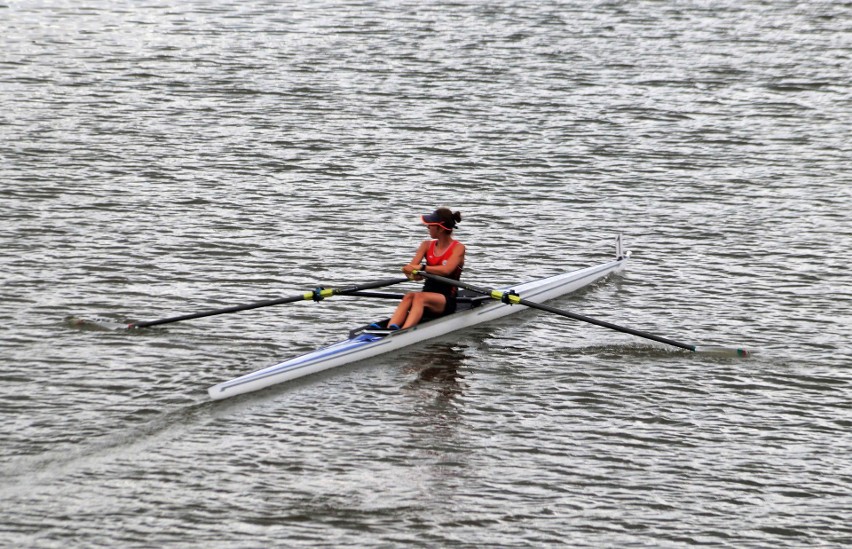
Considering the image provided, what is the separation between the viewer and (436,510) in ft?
48.0

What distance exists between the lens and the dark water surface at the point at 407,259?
14.9 metres

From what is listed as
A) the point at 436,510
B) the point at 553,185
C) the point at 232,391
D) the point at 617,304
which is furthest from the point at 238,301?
the point at 553,185

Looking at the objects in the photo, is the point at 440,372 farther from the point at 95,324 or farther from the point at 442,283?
the point at 95,324

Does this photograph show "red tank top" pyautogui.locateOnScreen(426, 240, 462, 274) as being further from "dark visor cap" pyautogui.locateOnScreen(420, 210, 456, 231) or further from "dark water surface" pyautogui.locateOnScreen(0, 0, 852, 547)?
"dark water surface" pyautogui.locateOnScreen(0, 0, 852, 547)

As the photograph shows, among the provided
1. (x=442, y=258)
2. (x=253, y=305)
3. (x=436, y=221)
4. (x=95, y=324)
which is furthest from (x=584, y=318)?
(x=95, y=324)

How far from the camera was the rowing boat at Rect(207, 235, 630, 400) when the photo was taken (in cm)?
1769

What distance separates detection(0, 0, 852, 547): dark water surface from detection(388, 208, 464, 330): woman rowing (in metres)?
0.62

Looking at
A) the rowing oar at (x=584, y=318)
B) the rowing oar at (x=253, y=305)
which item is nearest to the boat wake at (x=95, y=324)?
the rowing oar at (x=253, y=305)

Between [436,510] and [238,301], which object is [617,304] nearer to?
[238,301]

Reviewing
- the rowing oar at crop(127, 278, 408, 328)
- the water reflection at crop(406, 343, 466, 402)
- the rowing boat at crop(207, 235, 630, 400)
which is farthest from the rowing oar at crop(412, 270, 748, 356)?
the rowing oar at crop(127, 278, 408, 328)

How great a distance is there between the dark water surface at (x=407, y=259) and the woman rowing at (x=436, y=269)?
24.3 inches

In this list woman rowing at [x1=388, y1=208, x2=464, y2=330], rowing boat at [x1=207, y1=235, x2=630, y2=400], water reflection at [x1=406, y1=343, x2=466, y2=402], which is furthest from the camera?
woman rowing at [x1=388, y1=208, x2=464, y2=330]

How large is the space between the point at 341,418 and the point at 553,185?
12.9 m

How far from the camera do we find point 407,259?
2405 cm
